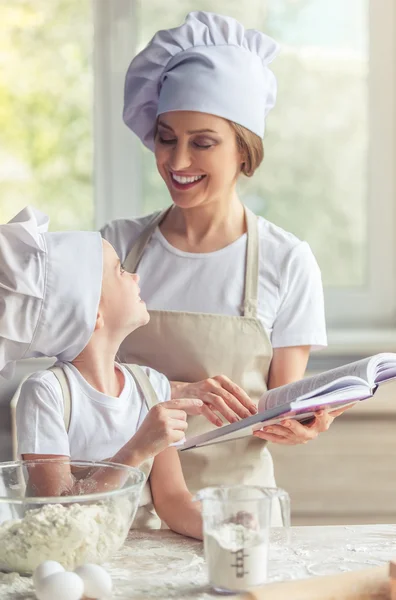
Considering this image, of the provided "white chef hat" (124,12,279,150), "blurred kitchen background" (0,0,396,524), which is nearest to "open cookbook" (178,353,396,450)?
"white chef hat" (124,12,279,150)

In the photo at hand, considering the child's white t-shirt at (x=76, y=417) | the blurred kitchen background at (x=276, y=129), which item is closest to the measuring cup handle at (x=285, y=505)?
the child's white t-shirt at (x=76, y=417)

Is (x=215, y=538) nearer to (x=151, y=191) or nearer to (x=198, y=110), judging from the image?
(x=198, y=110)

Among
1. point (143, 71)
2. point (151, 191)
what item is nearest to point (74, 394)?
point (143, 71)

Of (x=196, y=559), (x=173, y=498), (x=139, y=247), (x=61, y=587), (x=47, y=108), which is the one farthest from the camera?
(x=47, y=108)

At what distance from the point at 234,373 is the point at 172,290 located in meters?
0.21

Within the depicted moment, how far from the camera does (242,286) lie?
1.93 m

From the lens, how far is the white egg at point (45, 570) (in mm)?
1092

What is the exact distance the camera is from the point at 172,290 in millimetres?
1928

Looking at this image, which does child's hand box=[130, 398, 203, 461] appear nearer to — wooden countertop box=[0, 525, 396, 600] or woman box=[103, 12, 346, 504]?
wooden countertop box=[0, 525, 396, 600]

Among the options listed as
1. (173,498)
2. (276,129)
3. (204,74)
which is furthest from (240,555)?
(276,129)

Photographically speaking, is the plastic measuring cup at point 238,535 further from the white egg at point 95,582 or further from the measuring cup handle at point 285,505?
the white egg at point 95,582

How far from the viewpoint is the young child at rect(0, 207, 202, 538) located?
4.51 ft

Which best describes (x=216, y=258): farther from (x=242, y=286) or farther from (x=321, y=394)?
(x=321, y=394)

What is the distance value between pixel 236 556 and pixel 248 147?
1017 mm
